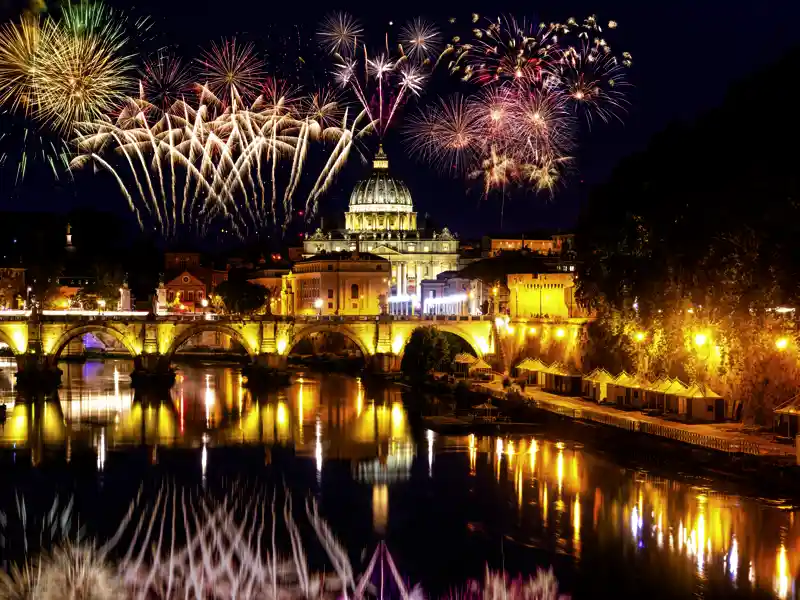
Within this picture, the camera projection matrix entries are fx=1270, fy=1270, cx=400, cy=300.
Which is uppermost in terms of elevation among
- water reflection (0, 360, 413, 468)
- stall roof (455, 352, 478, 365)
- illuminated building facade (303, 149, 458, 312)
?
illuminated building facade (303, 149, 458, 312)

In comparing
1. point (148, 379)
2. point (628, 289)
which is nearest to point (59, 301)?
point (148, 379)

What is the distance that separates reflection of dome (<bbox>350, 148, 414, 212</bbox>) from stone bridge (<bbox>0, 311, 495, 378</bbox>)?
6194cm

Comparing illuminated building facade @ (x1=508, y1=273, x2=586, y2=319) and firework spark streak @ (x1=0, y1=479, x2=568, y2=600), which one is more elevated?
illuminated building facade @ (x1=508, y1=273, x2=586, y2=319)

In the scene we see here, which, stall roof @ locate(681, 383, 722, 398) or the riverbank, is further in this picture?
stall roof @ locate(681, 383, 722, 398)

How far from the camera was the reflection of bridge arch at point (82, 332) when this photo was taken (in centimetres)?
6203

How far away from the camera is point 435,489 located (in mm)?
33562

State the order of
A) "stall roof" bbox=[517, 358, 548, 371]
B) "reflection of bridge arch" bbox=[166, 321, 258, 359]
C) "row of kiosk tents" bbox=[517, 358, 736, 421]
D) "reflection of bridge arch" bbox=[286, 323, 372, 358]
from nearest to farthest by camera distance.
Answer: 1. "row of kiosk tents" bbox=[517, 358, 736, 421]
2. "stall roof" bbox=[517, 358, 548, 371]
3. "reflection of bridge arch" bbox=[166, 321, 258, 359]
4. "reflection of bridge arch" bbox=[286, 323, 372, 358]

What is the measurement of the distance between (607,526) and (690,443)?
23.0ft

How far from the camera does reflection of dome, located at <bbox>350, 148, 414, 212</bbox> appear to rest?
129 meters

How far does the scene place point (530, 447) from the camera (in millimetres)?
39219

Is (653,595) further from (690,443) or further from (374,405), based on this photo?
(374,405)

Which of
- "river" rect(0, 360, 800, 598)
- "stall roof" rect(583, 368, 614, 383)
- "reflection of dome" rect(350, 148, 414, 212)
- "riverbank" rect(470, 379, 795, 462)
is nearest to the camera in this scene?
"river" rect(0, 360, 800, 598)

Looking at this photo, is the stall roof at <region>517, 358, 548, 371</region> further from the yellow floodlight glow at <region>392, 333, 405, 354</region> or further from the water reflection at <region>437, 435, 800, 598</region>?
the water reflection at <region>437, 435, 800, 598</region>

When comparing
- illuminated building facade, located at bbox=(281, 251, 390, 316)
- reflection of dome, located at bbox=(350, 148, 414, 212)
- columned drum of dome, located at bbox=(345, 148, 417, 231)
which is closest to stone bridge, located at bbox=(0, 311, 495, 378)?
illuminated building facade, located at bbox=(281, 251, 390, 316)
